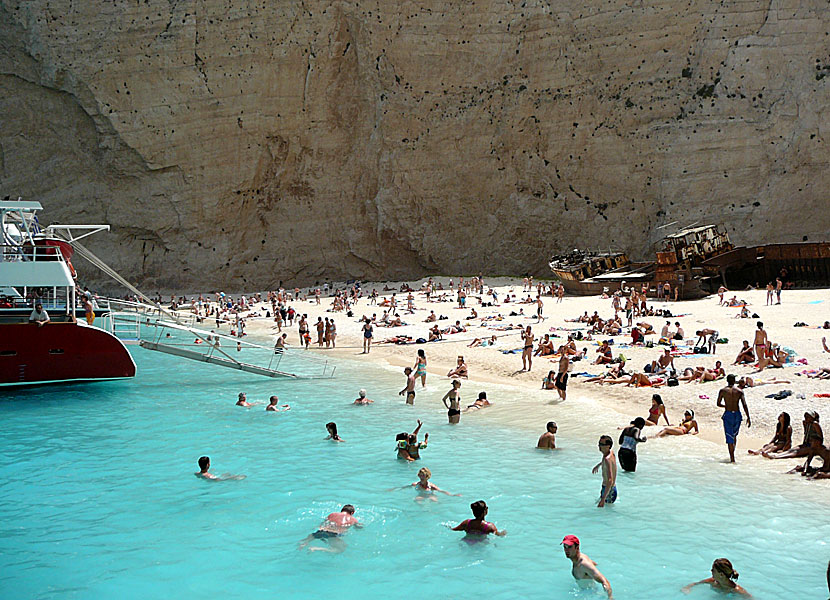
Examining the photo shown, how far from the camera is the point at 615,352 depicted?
1947 centimetres

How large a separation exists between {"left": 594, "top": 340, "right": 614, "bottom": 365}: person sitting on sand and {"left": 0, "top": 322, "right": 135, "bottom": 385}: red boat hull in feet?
41.1

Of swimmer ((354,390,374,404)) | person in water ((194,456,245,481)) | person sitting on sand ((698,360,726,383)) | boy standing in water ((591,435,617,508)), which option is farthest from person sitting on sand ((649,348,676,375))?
person in water ((194,456,245,481))

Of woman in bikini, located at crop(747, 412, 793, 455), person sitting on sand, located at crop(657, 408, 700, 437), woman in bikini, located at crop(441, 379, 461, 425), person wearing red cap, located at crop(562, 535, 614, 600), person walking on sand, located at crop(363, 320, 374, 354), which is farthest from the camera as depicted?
→ person walking on sand, located at crop(363, 320, 374, 354)

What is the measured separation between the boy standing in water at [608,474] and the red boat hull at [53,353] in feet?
43.2

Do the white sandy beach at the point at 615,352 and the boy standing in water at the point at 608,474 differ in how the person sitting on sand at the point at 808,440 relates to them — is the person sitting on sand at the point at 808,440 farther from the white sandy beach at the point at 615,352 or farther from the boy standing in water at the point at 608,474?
the boy standing in water at the point at 608,474

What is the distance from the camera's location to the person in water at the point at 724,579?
7.00 meters

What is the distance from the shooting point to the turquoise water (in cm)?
787

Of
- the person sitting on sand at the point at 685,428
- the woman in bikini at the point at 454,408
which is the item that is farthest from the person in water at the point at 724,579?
the woman in bikini at the point at 454,408

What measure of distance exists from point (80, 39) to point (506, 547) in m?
49.9

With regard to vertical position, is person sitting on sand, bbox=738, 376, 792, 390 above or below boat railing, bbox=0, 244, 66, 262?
below

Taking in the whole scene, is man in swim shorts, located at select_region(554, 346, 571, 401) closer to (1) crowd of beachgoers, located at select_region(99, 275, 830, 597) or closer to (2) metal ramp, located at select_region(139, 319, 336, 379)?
(1) crowd of beachgoers, located at select_region(99, 275, 830, 597)

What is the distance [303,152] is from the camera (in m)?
48.6

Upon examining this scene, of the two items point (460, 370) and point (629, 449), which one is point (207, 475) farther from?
point (460, 370)

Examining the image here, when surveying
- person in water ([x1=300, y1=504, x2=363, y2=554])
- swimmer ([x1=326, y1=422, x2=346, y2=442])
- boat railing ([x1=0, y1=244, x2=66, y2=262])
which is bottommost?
person in water ([x1=300, y1=504, x2=363, y2=554])
